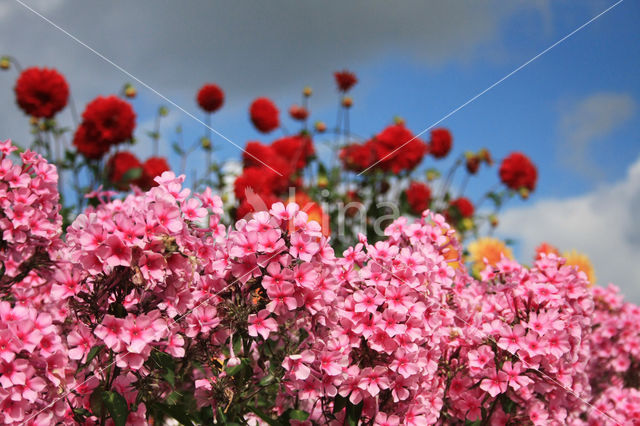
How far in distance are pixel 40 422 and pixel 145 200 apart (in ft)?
2.08

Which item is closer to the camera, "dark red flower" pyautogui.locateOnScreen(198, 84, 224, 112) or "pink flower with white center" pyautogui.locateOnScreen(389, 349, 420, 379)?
"pink flower with white center" pyautogui.locateOnScreen(389, 349, 420, 379)

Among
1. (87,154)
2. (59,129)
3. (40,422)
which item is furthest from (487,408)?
(59,129)

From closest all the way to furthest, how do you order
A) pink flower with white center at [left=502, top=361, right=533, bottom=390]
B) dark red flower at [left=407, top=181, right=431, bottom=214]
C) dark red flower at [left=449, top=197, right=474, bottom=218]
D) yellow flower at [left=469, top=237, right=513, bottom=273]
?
pink flower with white center at [left=502, top=361, right=533, bottom=390] → yellow flower at [left=469, top=237, right=513, bottom=273] → dark red flower at [left=407, top=181, right=431, bottom=214] → dark red flower at [left=449, top=197, right=474, bottom=218]

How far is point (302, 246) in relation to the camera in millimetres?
1471

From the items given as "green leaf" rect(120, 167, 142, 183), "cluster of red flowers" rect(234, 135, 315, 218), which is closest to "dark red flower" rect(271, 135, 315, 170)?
"cluster of red flowers" rect(234, 135, 315, 218)

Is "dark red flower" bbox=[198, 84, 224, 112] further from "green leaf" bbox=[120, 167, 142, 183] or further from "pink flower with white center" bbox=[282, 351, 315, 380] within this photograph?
"pink flower with white center" bbox=[282, 351, 315, 380]

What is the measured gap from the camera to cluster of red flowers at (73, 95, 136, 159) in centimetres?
415

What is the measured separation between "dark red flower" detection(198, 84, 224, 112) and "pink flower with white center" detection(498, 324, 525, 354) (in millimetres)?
3923

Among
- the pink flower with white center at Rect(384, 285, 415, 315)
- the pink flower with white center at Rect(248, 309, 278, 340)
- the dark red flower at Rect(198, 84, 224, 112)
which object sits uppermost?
the dark red flower at Rect(198, 84, 224, 112)

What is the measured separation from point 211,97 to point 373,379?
13.3 ft

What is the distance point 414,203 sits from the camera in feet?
15.1

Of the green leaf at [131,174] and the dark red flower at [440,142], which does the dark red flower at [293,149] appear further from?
the dark red flower at [440,142]

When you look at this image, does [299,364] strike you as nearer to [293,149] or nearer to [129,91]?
[293,149]

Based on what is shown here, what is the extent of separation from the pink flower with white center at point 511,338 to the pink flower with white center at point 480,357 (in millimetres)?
42
